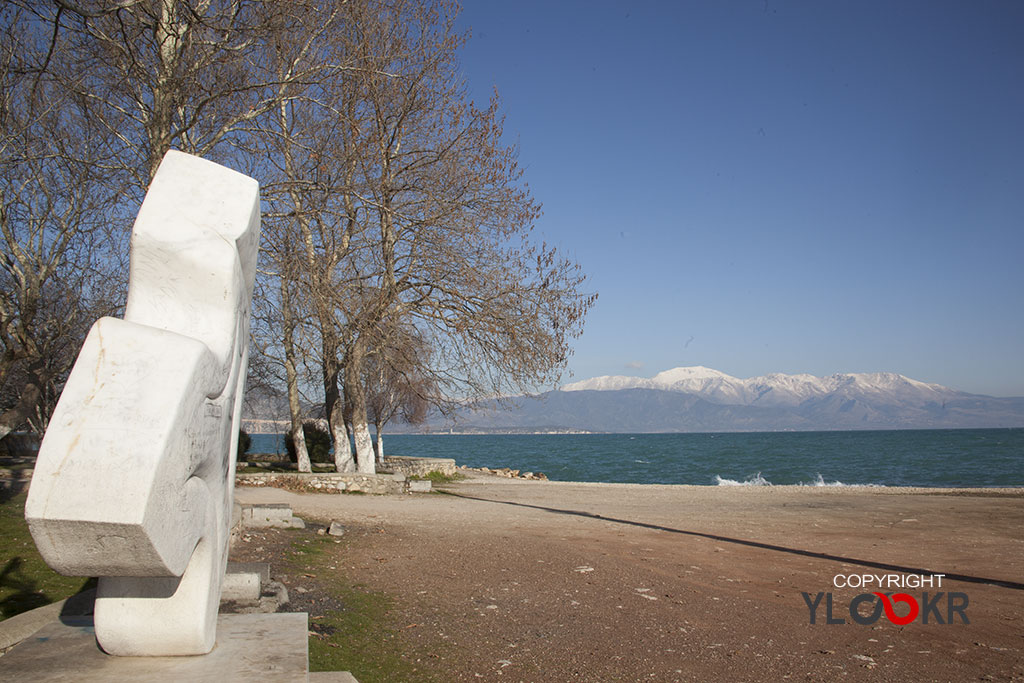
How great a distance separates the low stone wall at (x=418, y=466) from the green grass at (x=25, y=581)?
56.4 ft

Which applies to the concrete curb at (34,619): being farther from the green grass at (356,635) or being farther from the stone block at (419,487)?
the stone block at (419,487)

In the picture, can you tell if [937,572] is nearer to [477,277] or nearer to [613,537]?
[613,537]

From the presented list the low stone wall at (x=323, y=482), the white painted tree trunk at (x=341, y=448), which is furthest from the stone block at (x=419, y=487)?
the white painted tree trunk at (x=341, y=448)

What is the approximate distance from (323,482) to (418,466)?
29.1 ft

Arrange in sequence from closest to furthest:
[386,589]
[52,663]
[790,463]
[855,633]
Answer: [52,663] < [855,633] < [386,589] < [790,463]

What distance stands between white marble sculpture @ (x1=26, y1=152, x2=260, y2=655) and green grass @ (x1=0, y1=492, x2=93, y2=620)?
3307 mm

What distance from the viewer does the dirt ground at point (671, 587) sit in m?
5.89

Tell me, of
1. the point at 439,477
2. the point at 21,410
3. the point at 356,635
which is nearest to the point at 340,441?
the point at 439,477

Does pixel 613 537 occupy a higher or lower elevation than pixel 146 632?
lower

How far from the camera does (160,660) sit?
131 inches

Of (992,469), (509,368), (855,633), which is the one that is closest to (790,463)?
(992,469)

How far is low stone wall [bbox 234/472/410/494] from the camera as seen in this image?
57.5ft

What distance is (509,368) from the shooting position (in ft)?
57.0

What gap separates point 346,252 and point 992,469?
4629 centimetres
